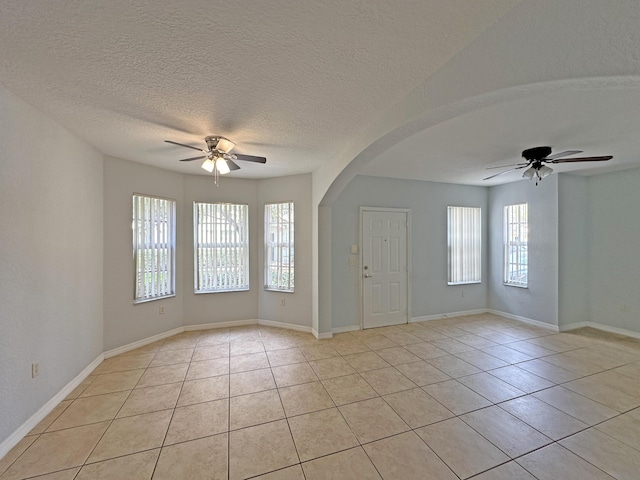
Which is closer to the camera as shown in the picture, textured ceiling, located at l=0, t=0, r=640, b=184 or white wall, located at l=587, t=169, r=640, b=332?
textured ceiling, located at l=0, t=0, r=640, b=184

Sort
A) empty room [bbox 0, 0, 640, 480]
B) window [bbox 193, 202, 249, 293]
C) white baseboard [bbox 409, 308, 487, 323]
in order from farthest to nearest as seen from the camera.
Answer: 1. white baseboard [bbox 409, 308, 487, 323]
2. window [bbox 193, 202, 249, 293]
3. empty room [bbox 0, 0, 640, 480]

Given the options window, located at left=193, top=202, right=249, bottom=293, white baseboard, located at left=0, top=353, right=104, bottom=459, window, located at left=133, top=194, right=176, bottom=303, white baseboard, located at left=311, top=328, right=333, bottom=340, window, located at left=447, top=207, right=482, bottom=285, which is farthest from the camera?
window, located at left=447, top=207, right=482, bottom=285

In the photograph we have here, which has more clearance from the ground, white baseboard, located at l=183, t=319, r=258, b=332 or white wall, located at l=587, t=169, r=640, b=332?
white wall, located at l=587, t=169, r=640, b=332

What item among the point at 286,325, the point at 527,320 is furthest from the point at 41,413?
the point at 527,320

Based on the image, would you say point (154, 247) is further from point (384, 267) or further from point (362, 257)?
point (384, 267)

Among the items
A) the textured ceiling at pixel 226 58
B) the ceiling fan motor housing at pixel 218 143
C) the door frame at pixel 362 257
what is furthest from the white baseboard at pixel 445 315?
the ceiling fan motor housing at pixel 218 143

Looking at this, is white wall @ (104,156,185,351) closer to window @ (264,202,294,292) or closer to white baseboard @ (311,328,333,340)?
window @ (264,202,294,292)

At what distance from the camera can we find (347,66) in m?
1.70

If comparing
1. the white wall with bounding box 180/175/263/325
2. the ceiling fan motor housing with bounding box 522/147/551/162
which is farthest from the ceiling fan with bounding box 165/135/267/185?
the ceiling fan motor housing with bounding box 522/147/551/162

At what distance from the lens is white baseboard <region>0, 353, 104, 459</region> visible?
1.96 metres

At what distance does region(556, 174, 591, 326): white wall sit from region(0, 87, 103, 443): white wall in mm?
6799

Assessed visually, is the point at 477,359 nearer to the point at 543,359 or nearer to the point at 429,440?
the point at 543,359

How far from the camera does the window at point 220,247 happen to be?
4.52 meters

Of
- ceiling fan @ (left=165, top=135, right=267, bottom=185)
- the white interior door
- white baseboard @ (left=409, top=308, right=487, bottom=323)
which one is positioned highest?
ceiling fan @ (left=165, top=135, right=267, bottom=185)
